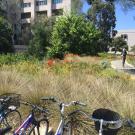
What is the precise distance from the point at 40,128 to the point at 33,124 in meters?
0.63

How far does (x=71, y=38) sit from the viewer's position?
40.6 m

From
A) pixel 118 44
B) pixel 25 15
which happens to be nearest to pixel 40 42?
pixel 118 44

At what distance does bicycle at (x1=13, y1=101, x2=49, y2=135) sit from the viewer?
6804mm

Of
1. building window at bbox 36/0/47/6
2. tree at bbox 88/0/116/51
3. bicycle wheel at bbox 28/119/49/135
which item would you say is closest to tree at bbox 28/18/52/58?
tree at bbox 88/0/116/51

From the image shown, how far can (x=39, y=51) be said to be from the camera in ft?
173

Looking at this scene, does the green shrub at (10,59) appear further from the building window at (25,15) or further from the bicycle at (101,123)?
the building window at (25,15)

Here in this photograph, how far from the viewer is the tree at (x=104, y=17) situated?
78.4 meters

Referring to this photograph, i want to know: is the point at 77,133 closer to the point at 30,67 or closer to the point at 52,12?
the point at 30,67

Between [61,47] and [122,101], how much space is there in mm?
31847

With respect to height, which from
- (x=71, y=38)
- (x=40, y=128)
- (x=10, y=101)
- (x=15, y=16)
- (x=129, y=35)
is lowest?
(x=129, y=35)

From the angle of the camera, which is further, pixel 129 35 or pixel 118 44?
pixel 129 35

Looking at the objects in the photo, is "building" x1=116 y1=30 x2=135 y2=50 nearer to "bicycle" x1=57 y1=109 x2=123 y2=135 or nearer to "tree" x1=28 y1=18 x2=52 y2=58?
"tree" x1=28 y1=18 x2=52 y2=58

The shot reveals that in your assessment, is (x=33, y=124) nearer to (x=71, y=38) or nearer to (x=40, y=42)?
(x=71, y=38)

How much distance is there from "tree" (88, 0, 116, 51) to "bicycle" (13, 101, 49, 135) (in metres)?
70.2
